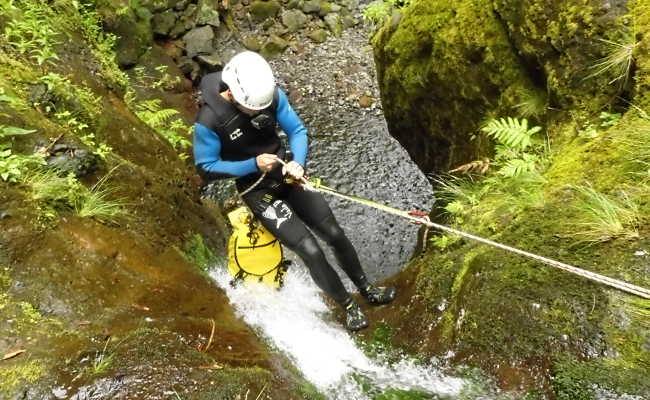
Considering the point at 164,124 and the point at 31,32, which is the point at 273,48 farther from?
the point at 31,32

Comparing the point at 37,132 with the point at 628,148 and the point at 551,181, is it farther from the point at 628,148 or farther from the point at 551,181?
the point at 628,148

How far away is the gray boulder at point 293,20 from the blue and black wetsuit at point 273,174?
38.0 ft

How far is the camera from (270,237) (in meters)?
5.46

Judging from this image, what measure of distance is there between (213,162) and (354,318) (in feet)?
6.63

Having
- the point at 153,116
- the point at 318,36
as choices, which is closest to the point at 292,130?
the point at 153,116

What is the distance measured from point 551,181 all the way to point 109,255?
12.6 ft

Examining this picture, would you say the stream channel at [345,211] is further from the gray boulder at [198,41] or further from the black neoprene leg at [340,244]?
the gray boulder at [198,41]

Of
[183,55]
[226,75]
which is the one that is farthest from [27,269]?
[183,55]

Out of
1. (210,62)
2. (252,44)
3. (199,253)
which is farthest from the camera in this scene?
(252,44)

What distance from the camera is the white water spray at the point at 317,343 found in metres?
3.83

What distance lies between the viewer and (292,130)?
516cm

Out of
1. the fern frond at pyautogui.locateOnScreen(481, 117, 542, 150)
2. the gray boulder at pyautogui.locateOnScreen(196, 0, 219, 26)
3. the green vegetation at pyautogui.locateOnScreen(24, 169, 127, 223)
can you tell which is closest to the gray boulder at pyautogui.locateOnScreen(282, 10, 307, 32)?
the gray boulder at pyautogui.locateOnScreen(196, 0, 219, 26)

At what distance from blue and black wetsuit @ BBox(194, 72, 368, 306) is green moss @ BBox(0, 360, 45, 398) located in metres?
2.18

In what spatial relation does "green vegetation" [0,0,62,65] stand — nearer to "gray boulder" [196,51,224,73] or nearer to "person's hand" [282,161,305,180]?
"person's hand" [282,161,305,180]
